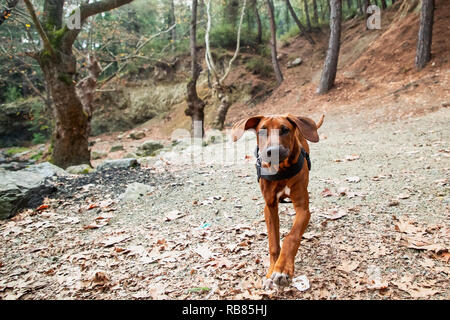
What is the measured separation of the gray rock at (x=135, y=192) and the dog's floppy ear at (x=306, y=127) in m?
3.77

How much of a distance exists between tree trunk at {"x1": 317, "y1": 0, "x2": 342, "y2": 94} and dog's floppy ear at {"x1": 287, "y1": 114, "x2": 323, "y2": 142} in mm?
13175

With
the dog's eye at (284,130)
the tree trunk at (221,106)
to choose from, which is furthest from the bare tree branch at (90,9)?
the dog's eye at (284,130)

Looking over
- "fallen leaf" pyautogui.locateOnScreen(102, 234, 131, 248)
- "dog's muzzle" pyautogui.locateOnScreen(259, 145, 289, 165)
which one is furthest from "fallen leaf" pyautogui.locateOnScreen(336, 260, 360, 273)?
"fallen leaf" pyautogui.locateOnScreen(102, 234, 131, 248)

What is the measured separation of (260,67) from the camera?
798 inches

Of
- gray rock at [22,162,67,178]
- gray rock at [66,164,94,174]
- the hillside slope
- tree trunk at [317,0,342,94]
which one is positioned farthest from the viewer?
tree trunk at [317,0,342,94]

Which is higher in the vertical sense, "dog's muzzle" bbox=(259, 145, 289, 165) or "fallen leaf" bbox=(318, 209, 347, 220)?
"dog's muzzle" bbox=(259, 145, 289, 165)

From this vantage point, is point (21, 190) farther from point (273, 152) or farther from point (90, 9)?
point (90, 9)

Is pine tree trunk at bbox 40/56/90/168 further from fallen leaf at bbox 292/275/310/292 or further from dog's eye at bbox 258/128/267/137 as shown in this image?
fallen leaf at bbox 292/275/310/292

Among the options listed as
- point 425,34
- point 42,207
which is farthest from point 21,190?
point 425,34

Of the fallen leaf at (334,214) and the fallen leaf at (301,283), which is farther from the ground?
the fallen leaf at (334,214)

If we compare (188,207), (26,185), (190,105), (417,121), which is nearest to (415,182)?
(188,207)

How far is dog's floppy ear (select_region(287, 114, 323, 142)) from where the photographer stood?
2.44 m

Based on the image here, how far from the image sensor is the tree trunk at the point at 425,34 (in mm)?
11023

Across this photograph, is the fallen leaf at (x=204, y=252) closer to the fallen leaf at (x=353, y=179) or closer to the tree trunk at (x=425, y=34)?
the fallen leaf at (x=353, y=179)
